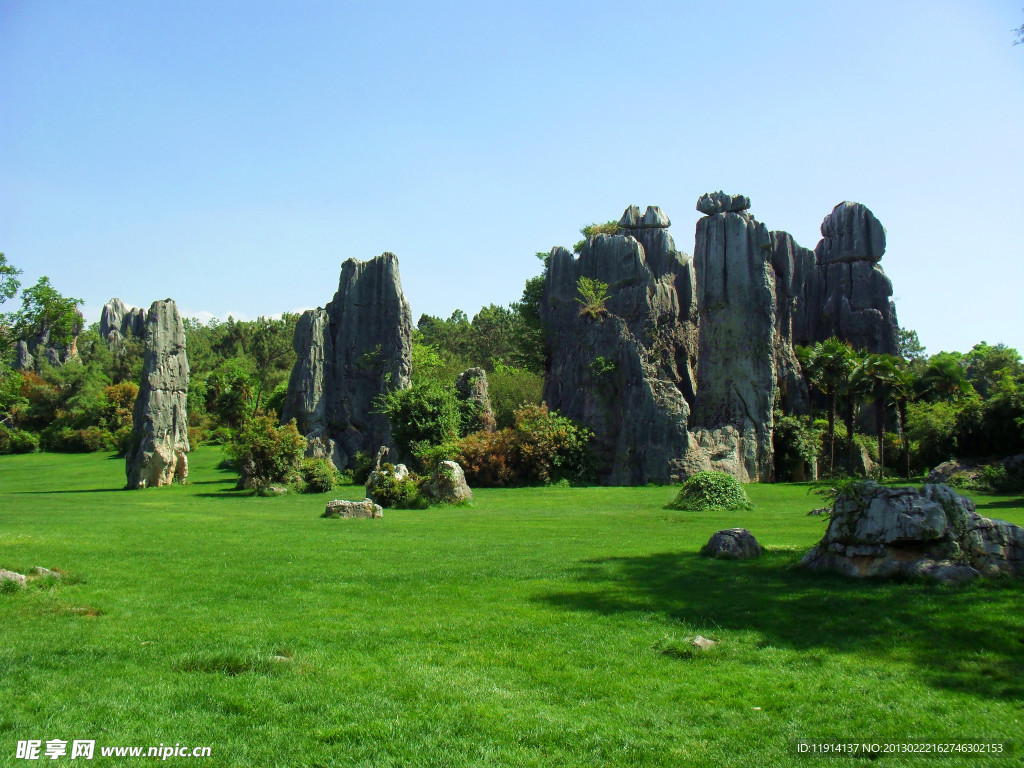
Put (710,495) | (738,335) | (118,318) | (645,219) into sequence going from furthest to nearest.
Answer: (118,318) < (645,219) < (738,335) < (710,495)

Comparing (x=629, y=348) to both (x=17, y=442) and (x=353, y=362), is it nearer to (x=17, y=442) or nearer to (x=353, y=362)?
(x=353, y=362)

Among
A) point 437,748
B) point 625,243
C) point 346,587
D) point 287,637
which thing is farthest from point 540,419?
point 437,748

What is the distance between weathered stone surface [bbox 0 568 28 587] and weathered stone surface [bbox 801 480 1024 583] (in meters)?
11.4

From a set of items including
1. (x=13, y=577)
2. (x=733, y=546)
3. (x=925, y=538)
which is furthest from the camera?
(x=733, y=546)

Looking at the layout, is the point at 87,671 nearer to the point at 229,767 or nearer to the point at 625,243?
the point at 229,767

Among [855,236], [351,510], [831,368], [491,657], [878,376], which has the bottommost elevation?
[491,657]

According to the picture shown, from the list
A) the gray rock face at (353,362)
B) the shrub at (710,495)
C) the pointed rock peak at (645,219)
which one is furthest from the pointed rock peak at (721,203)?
the shrub at (710,495)

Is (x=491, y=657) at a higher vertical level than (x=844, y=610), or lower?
lower

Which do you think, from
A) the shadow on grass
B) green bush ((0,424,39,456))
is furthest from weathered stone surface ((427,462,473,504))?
green bush ((0,424,39,456))

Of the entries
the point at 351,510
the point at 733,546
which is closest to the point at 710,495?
the point at 733,546

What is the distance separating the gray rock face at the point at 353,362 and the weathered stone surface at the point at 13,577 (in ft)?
115

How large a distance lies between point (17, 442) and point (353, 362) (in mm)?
31747

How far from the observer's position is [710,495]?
23.8 m

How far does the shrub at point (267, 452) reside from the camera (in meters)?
33.6
